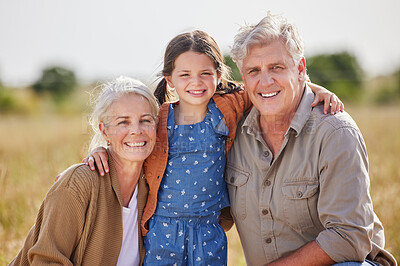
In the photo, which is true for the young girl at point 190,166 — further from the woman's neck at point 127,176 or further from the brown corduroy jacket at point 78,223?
the brown corduroy jacket at point 78,223

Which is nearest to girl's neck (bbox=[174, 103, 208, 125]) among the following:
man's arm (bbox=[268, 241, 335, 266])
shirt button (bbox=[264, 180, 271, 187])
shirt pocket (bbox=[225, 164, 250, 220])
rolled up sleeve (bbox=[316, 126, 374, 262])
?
shirt pocket (bbox=[225, 164, 250, 220])

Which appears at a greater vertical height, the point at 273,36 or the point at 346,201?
the point at 273,36

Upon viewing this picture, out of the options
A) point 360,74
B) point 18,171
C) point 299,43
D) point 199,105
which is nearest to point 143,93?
point 199,105

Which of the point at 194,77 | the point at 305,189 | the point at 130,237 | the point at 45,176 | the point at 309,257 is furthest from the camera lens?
the point at 45,176

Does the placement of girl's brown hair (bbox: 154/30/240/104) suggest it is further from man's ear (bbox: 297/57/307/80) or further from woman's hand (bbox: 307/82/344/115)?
woman's hand (bbox: 307/82/344/115)

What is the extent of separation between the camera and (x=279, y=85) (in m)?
2.98

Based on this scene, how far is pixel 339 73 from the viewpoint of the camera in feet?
68.7

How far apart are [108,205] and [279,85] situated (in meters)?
1.41

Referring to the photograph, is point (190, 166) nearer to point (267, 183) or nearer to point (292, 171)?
point (267, 183)

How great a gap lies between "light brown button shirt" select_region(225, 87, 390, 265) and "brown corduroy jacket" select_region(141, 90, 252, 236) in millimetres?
102

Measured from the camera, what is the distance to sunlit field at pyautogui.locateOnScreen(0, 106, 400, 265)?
4184 mm

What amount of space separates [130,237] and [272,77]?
1496 mm

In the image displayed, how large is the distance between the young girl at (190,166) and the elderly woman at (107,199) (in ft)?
0.43

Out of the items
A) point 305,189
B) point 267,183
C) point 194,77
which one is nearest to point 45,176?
point 194,77
